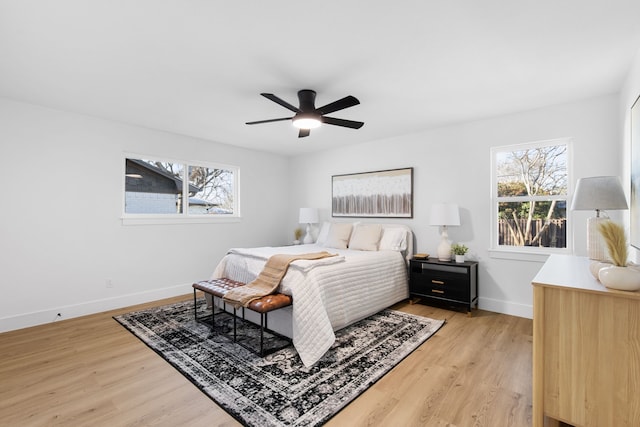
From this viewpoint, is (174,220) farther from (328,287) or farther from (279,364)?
(279,364)

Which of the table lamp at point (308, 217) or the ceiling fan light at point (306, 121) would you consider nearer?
the ceiling fan light at point (306, 121)

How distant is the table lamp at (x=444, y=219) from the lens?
12.4 ft

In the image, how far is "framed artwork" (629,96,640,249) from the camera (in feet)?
6.64

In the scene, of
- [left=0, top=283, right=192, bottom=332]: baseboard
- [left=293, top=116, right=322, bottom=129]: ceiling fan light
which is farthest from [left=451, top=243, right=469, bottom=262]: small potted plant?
[left=0, top=283, right=192, bottom=332]: baseboard

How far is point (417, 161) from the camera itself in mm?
4359

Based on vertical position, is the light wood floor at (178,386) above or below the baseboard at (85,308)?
below

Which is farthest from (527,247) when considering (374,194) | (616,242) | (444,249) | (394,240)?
(616,242)

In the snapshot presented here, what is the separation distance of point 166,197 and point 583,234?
5.21m

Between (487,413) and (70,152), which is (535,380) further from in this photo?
(70,152)

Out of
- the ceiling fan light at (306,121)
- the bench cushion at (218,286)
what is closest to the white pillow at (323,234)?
the bench cushion at (218,286)

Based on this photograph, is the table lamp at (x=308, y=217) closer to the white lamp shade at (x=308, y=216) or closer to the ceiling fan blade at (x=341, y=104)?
the white lamp shade at (x=308, y=216)

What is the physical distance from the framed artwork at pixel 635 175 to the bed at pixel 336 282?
217 centimetres

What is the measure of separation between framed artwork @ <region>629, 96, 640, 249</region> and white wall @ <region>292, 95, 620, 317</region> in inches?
38.6

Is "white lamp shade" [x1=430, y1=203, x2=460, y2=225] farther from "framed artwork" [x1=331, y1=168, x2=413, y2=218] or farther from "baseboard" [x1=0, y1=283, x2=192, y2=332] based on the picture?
"baseboard" [x1=0, y1=283, x2=192, y2=332]
